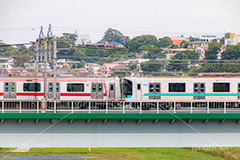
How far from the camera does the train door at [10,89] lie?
4534cm

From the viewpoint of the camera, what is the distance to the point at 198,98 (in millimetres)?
44438

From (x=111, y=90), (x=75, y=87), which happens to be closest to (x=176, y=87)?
(x=111, y=90)

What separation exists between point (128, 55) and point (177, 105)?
393 feet

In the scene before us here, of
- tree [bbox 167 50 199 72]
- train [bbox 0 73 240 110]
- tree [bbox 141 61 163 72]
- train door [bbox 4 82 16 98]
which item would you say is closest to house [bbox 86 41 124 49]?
tree [bbox 167 50 199 72]

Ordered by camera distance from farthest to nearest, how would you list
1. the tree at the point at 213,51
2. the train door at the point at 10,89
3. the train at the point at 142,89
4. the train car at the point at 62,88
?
the tree at the point at 213,51 → the train car at the point at 62,88 → the train door at the point at 10,89 → the train at the point at 142,89

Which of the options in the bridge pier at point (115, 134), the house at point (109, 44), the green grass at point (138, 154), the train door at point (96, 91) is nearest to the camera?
the bridge pier at point (115, 134)

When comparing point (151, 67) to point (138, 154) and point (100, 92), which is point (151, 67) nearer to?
point (138, 154)

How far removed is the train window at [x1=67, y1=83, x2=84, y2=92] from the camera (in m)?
45.6

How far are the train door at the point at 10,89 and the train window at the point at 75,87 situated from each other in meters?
5.16

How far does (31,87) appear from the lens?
45.8m

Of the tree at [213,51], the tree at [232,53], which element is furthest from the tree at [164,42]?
the tree at [232,53]

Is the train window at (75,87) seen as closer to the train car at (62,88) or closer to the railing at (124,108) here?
the train car at (62,88)

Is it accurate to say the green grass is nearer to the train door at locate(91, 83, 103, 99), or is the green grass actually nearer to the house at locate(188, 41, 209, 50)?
the train door at locate(91, 83, 103, 99)

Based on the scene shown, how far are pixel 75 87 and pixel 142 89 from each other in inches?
254
